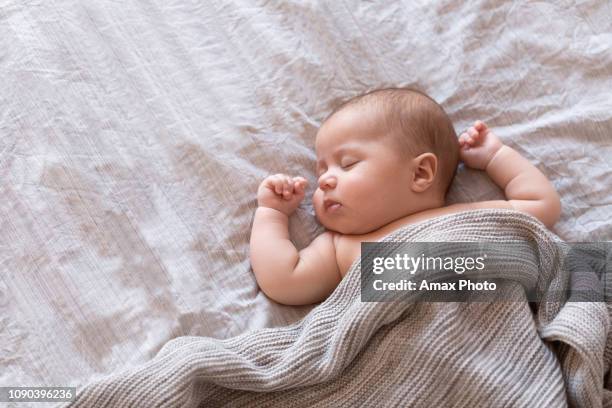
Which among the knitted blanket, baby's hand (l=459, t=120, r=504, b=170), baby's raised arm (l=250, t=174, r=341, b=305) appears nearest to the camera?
the knitted blanket

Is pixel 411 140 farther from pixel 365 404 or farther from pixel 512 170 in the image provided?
pixel 365 404

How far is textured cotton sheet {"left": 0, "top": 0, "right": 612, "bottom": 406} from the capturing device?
1160 millimetres

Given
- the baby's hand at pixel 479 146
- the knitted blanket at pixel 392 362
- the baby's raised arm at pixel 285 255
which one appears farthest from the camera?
the baby's hand at pixel 479 146

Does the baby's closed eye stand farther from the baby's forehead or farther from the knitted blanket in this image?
the knitted blanket

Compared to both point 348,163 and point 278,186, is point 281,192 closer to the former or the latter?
point 278,186

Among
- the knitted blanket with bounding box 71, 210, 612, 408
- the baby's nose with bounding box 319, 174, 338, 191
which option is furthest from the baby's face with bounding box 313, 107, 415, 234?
the knitted blanket with bounding box 71, 210, 612, 408

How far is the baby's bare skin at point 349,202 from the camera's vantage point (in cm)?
121

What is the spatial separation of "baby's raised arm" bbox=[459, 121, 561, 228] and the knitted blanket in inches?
6.3

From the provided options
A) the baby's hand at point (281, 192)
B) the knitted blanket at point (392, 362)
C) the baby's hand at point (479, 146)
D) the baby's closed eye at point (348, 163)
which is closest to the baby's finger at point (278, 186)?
the baby's hand at point (281, 192)

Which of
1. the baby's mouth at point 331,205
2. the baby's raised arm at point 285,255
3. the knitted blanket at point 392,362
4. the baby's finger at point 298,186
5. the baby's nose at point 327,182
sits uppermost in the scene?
the baby's nose at point 327,182

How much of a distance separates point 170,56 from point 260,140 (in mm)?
233

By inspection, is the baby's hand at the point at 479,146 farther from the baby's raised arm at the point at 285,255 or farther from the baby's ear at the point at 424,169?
the baby's raised arm at the point at 285,255

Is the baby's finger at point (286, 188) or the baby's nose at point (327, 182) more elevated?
the baby's nose at point (327, 182)

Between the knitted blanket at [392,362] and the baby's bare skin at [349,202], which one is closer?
the knitted blanket at [392,362]
